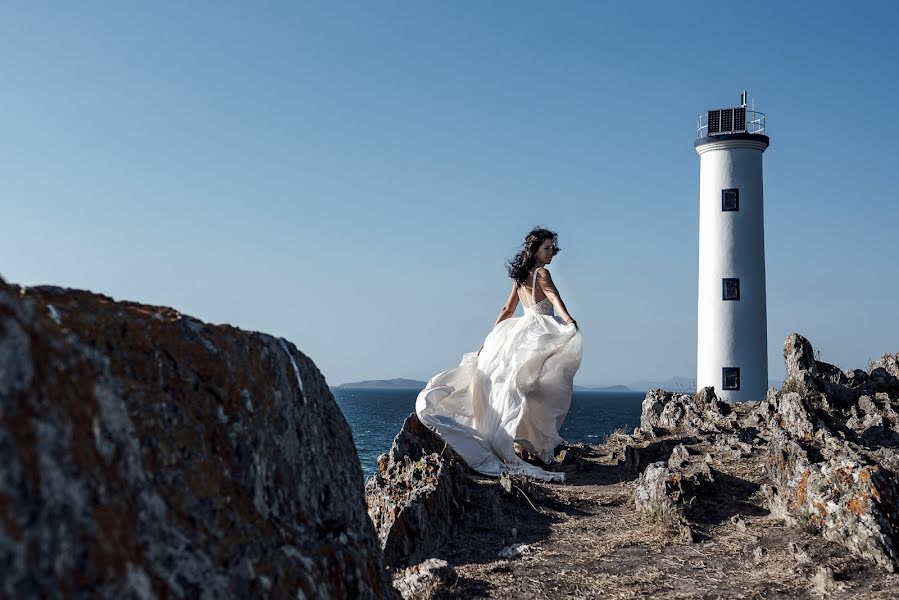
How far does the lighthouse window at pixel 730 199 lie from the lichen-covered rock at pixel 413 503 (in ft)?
63.0

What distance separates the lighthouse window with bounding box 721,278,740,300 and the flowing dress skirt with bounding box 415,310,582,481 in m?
15.4

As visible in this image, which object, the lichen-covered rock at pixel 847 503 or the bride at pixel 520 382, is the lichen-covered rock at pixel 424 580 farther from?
the bride at pixel 520 382

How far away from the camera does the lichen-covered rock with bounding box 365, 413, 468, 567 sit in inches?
296

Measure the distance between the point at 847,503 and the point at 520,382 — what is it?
16.3 feet

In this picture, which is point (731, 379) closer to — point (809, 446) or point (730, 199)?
point (730, 199)

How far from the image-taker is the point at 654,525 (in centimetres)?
817

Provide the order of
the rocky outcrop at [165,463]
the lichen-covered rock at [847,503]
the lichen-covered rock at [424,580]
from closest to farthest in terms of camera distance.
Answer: the rocky outcrop at [165,463]
the lichen-covered rock at [424,580]
the lichen-covered rock at [847,503]

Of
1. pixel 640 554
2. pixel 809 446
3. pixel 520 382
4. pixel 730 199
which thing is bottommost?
pixel 640 554

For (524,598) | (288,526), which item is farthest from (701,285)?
(288,526)

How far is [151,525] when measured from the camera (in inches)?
97.6

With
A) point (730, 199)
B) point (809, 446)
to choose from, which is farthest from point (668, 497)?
point (730, 199)

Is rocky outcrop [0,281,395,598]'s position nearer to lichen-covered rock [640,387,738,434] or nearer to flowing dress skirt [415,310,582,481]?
flowing dress skirt [415,310,582,481]

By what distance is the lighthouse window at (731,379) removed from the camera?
2581 centimetres

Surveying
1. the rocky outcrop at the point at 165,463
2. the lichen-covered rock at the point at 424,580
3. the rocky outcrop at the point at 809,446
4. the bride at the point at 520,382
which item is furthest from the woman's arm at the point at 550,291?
the rocky outcrop at the point at 165,463
